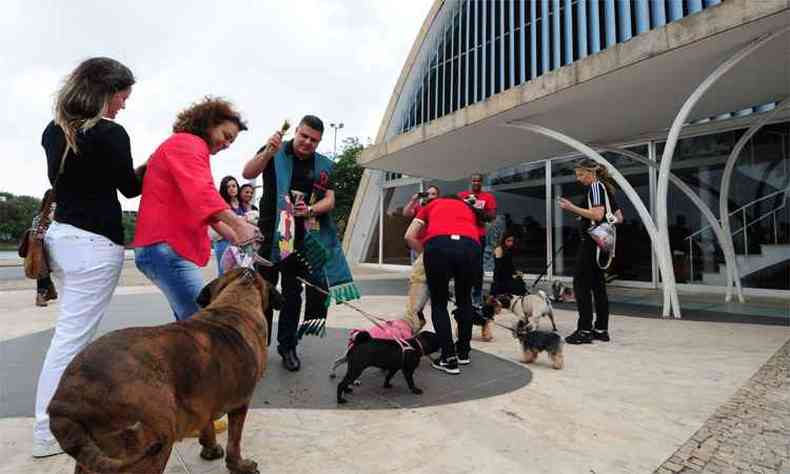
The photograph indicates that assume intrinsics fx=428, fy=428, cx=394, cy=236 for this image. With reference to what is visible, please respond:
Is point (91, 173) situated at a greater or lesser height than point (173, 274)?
greater

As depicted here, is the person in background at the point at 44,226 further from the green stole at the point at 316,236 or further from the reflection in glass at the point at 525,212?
the reflection in glass at the point at 525,212

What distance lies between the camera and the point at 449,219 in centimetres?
359

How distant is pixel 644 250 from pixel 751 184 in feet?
7.76

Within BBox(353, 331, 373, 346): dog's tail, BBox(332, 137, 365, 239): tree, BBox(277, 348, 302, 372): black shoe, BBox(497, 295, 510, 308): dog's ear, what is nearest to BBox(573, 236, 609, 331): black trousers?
BBox(497, 295, 510, 308): dog's ear

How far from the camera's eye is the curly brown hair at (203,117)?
2.31 metres

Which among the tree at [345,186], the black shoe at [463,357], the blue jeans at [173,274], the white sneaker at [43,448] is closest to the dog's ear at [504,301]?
the black shoe at [463,357]

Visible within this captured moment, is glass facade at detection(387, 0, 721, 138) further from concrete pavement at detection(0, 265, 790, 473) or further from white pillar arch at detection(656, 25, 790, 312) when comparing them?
concrete pavement at detection(0, 265, 790, 473)

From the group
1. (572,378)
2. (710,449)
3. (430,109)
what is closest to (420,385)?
(572,378)

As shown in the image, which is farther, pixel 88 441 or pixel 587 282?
pixel 587 282

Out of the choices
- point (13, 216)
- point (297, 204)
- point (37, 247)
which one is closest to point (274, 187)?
point (297, 204)

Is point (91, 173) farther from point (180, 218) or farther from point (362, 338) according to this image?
point (362, 338)

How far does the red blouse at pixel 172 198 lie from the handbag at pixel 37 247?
368 mm

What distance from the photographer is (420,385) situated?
3203mm

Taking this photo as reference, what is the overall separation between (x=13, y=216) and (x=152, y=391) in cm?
7175
